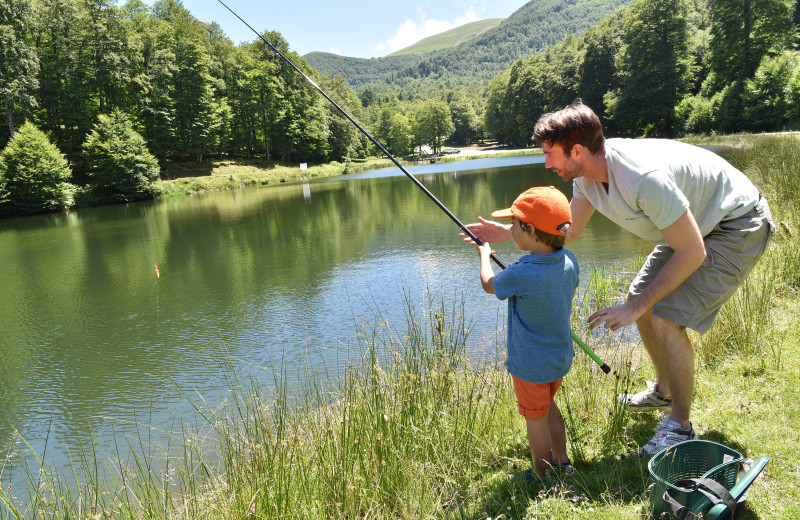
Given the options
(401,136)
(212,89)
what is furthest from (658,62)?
(401,136)

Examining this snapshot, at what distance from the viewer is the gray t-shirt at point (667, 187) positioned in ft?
6.40

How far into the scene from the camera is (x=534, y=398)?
2117 millimetres

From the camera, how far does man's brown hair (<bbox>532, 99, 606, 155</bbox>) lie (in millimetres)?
2064

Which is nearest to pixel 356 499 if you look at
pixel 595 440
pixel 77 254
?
pixel 595 440

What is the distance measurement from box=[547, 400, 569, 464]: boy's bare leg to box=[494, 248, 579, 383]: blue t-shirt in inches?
11.9

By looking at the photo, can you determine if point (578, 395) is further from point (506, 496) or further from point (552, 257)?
point (552, 257)

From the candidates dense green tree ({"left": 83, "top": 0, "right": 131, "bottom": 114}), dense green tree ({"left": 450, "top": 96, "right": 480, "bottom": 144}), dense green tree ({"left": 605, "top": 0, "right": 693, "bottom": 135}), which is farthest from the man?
dense green tree ({"left": 450, "top": 96, "right": 480, "bottom": 144})

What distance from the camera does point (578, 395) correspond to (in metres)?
2.98

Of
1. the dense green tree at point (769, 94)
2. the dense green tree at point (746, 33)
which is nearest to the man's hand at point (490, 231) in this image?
the dense green tree at point (769, 94)

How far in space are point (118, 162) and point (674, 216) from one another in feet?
102

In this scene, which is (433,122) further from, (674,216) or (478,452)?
(674,216)

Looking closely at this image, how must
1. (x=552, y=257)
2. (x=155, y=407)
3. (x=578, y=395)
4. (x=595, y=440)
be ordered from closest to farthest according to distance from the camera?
(x=552, y=257) < (x=595, y=440) < (x=578, y=395) < (x=155, y=407)

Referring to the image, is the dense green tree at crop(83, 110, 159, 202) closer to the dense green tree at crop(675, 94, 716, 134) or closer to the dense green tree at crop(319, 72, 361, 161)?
the dense green tree at crop(319, 72, 361, 161)

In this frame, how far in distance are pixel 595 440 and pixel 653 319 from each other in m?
0.71
